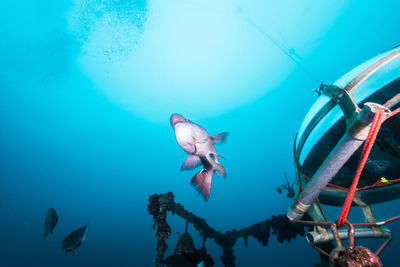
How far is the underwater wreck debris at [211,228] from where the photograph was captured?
12.6 feet

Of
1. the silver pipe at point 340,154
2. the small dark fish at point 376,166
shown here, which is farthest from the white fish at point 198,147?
the small dark fish at point 376,166

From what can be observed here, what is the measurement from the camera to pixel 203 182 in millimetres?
2586

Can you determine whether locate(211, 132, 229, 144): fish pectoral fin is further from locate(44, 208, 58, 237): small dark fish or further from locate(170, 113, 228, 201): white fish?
locate(44, 208, 58, 237): small dark fish

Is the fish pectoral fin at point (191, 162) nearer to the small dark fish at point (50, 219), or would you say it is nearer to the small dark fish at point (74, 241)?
the small dark fish at point (74, 241)

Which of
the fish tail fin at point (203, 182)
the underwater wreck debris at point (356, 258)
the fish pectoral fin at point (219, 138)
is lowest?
the underwater wreck debris at point (356, 258)

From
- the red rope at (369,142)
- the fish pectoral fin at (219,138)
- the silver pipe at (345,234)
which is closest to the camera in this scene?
the red rope at (369,142)

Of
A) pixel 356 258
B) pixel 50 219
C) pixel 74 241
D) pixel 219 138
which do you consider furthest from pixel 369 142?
pixel 50 219

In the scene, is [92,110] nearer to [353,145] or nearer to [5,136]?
[5,136]

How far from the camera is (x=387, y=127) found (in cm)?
221

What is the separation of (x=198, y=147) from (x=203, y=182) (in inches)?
22.6

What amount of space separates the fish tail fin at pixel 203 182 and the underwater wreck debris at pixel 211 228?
194cm

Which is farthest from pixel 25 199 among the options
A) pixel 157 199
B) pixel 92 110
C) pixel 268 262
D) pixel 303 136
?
pixel 268 262

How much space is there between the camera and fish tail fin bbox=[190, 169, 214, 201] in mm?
2533

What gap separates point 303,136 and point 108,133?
4223 cm
